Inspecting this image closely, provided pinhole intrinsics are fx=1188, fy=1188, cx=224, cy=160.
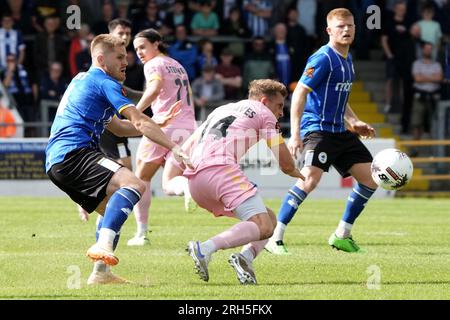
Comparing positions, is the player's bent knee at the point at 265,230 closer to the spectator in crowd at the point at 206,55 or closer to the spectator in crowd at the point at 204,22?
the spectator in crowd at the point at 206,55

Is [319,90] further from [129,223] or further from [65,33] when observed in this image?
[65,33]

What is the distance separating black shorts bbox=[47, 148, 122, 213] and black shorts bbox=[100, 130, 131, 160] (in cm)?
452

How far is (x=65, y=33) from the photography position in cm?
2694

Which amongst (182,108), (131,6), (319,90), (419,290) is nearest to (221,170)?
(419,290)

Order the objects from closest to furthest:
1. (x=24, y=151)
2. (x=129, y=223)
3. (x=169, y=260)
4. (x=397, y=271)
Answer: (x=397, y=271), (x=169, y=260), (x=129, y=223), (x=24, y=151)

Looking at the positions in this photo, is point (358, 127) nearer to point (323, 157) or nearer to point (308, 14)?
point (323, 157)

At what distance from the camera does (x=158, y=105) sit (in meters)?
13.7

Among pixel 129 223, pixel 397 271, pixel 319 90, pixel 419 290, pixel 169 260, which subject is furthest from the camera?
pixel 129 223

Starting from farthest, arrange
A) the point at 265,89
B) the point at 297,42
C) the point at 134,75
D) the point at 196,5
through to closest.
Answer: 1. the point at 196,5
2. the point at 297,42
3. the point at 134,75
4. the point at 265,89

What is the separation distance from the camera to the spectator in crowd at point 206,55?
25703 mm

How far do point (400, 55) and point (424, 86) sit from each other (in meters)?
0.87

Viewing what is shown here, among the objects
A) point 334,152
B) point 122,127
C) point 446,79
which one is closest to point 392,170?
point 334,152

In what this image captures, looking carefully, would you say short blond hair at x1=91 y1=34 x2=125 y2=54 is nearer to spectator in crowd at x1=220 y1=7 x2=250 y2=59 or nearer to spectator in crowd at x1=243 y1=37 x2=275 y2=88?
spectator in crowd at x1=243 y1=37 x2=275 y2=88

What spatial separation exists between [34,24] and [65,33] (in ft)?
3.04
